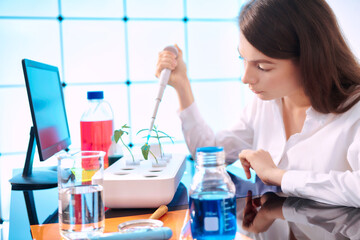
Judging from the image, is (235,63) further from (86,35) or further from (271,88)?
(271,88)

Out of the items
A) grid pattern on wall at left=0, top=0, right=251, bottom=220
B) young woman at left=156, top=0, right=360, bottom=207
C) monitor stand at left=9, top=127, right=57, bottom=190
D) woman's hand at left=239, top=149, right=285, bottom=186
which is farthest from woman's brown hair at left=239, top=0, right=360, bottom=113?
grid pattern on wall at left=0, top=0, right=251, bottom=220

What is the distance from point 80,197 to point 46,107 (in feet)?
2.44

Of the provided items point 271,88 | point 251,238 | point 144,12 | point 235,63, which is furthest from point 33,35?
point 251,238

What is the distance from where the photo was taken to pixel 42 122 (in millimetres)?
1271

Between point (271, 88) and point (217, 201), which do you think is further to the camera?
point (271, 88)

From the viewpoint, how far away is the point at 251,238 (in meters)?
0.70

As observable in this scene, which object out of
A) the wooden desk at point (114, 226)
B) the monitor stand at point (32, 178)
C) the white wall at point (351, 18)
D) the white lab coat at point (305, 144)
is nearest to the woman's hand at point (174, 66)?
the white lab coat at point (305, 144)

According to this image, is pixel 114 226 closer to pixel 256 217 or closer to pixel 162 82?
pixel 256 217

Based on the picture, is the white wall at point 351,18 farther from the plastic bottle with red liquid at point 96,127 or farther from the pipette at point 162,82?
the plastic bottle with red liquid at point 96,127

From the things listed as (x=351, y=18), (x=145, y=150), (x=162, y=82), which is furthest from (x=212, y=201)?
(x=351, y=18)

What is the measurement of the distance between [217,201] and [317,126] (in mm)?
786

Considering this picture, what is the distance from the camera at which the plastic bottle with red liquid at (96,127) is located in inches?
52.6

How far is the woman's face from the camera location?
A: 3.86 feet

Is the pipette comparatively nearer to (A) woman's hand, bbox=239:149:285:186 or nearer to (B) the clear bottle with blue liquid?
(A) woman's hand, bbox=239:149:285:186
